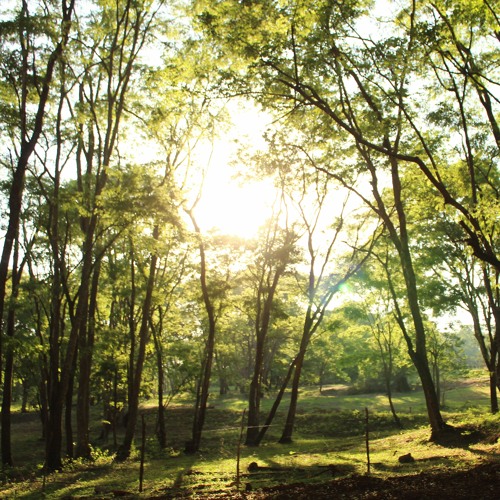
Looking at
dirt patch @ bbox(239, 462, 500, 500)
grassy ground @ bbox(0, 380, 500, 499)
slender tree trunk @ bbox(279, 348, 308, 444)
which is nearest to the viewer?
dirt patch @ bbox(239, 462, 500, 500)

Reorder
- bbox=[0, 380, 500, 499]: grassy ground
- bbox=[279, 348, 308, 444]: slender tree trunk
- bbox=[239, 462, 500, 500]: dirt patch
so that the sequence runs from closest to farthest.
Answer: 1. bbox=[239, 462, 500, 500]: dirt patch
2. bbox=[0, 380, 500, 499]: grassy ground
3. bbox=[279, 348, 308, 444]: slender tree trunk

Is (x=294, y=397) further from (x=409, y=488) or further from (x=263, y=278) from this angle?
(x=409, y=488)

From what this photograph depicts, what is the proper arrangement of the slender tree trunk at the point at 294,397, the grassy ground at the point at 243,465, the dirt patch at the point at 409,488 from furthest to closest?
the slender tree trunk at the point at 294,397
the grassy ground at the point at 243,465
the dirt patch at the point at 409,488

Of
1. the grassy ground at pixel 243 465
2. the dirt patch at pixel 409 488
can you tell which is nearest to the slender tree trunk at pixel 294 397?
the grassy ground at pixel 243 465

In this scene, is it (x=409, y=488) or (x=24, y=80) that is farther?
(x=24, y=80)

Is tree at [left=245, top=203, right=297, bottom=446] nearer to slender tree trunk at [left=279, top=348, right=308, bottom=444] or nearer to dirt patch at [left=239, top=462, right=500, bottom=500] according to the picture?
slender tree trunk at [left=279, top=348, right=308, bottom=444]

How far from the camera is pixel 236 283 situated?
23.4m

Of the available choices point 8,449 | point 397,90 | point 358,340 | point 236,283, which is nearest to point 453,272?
point 236,283

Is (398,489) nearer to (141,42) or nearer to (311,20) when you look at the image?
(311,20)

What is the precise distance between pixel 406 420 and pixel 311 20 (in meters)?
27.2

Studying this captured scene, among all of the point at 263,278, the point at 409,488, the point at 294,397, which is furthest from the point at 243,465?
the point at 263,278

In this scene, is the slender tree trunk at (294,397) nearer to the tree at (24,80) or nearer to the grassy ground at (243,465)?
the grassy ground at (243,465)

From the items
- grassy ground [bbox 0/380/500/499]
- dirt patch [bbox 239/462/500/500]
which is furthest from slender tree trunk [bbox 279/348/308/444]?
dirt patch [bbox 239/462/500/500]

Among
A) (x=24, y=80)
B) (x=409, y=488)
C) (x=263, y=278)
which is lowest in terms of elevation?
(x=409, y=488)
